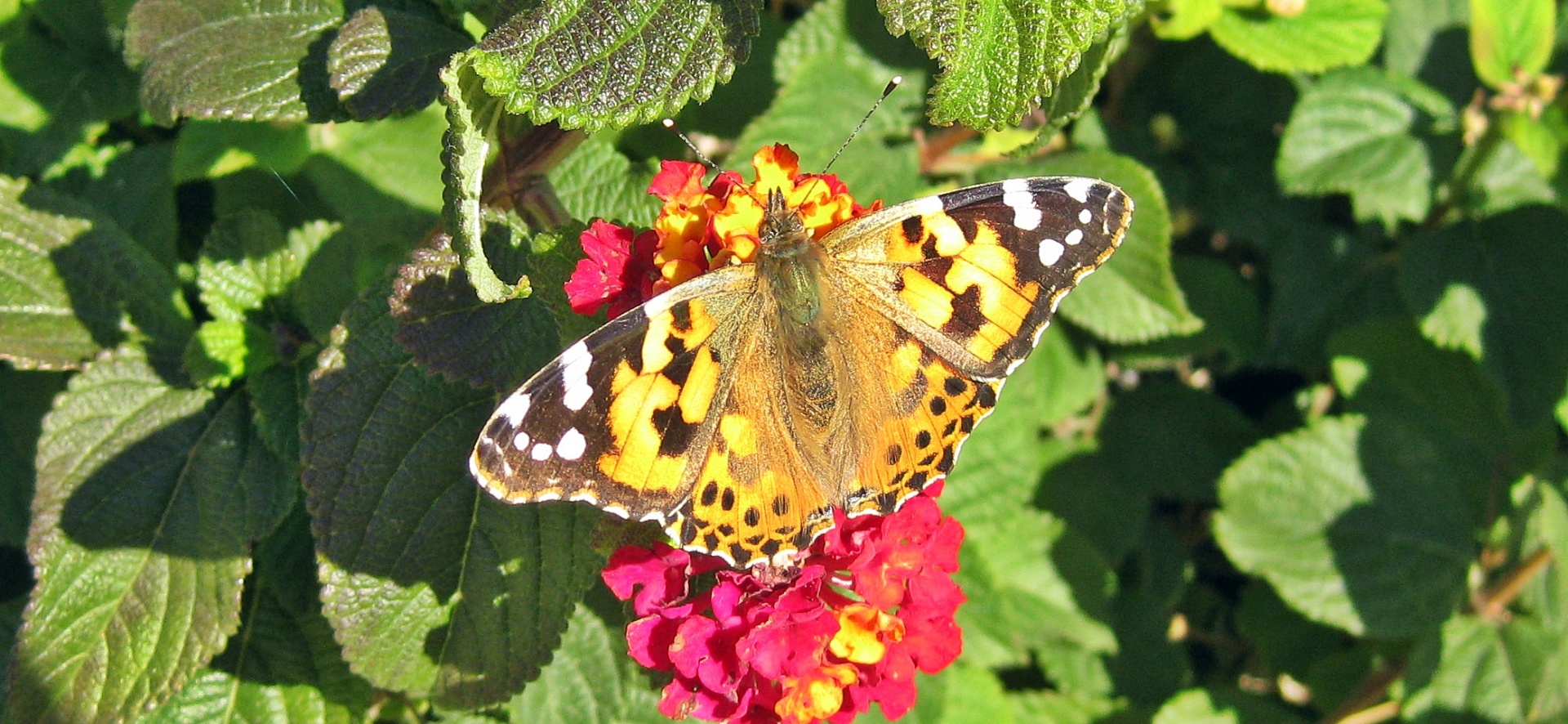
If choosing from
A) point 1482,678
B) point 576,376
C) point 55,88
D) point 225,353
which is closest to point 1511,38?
point 1482,678

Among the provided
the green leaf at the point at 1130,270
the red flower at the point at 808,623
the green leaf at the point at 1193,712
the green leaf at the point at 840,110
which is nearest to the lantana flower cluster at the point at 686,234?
the red flower at the point at 808,623

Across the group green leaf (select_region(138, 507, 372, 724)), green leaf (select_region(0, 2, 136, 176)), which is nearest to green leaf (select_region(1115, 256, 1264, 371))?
green leaf (select_region(138, 507, 372, 724))

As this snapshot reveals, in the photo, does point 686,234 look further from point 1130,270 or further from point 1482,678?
point 1482,678

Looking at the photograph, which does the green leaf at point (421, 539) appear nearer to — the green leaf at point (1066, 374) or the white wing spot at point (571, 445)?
the white wing spot at point (571, 445)

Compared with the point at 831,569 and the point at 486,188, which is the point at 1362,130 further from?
the point at 486,188

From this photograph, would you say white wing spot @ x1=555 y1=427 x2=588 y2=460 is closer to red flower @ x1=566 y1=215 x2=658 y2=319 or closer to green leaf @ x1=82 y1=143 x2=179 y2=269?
red flower @ x1=566 y1=215 x2=658 y2=319

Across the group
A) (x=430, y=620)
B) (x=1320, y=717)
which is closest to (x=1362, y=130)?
Result: (x=1320, y=717)
